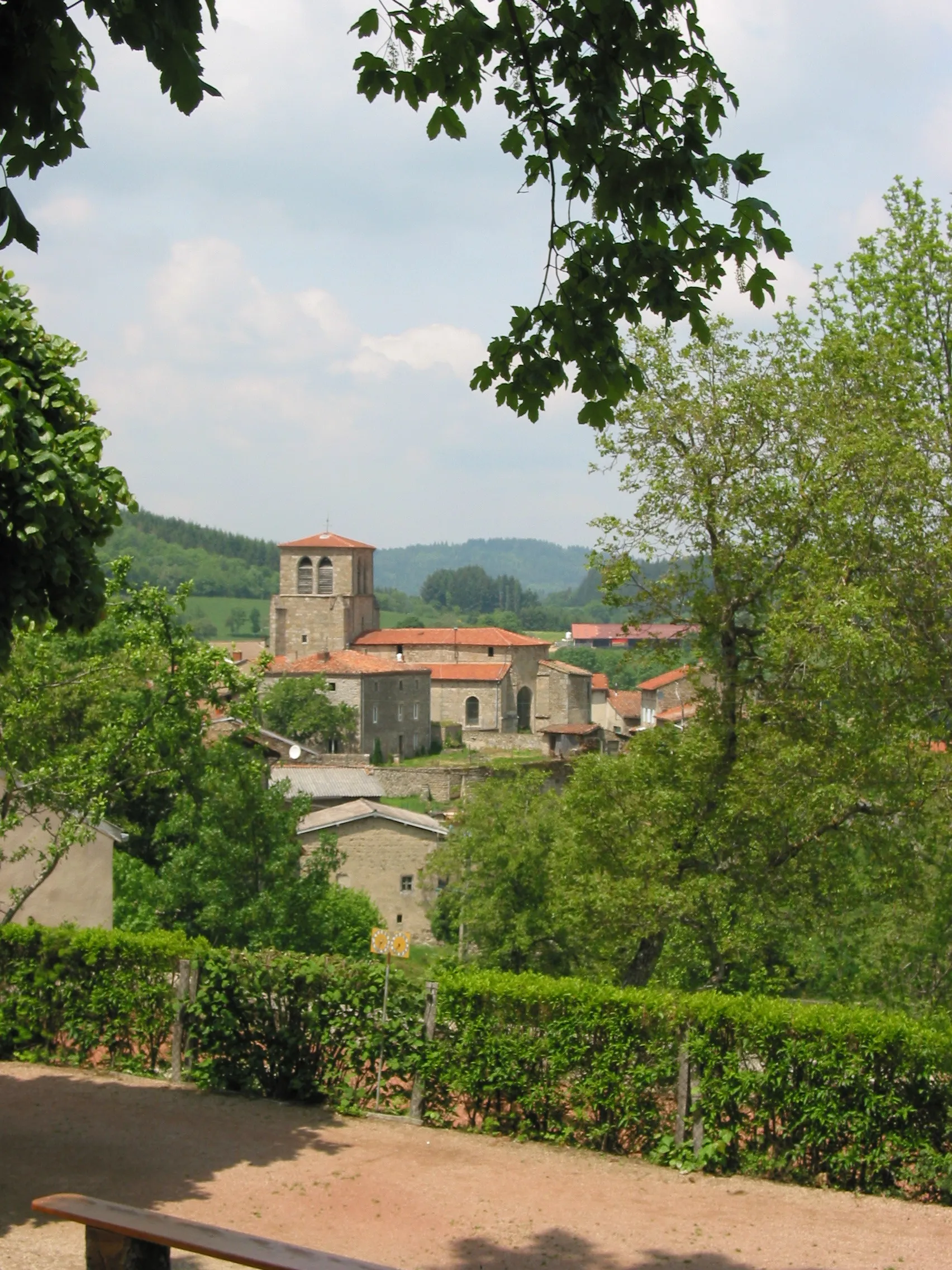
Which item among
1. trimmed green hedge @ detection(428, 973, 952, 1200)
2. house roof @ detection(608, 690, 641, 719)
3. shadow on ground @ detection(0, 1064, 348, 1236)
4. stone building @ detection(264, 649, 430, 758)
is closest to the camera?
shadow on ground @ detection(0, 1064, 348, 1236)

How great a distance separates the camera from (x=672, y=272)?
553 cm

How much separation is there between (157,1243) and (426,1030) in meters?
6.34

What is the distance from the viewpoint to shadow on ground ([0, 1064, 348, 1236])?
8.90 m

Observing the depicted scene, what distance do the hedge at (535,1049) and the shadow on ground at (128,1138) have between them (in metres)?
0.47

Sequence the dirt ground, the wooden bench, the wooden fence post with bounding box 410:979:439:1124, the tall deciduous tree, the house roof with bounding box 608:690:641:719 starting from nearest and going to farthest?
the wooden bench, the dirt ground, the wooden fence post with bounding box 410:979:439:1124, the tall deciduous tree, the house roof with bounding box 608:690:641:719

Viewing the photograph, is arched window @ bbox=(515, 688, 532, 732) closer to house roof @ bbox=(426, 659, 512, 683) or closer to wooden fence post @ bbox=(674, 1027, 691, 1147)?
house roof @ bbox=(426, 659, 512, 683)

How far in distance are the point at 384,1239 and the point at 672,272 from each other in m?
6.05

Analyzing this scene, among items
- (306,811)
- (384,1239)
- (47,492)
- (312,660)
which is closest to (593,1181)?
(384,1239)

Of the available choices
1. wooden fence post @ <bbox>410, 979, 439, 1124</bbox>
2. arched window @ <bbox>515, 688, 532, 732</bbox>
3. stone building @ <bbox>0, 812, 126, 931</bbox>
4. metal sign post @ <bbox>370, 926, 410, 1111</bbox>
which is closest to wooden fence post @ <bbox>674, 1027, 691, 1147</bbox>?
wooden fence post @ <bbox>410, 979, 439, 1124</bbox>

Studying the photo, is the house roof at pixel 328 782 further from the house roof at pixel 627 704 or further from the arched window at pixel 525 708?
the house roof at pixel 627 704

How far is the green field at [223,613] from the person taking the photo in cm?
16325

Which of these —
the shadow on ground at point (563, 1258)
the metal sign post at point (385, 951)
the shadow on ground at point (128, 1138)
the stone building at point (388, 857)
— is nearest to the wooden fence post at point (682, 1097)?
the shadow on ground at point (563, 1258)

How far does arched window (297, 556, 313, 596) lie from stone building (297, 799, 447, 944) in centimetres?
5708

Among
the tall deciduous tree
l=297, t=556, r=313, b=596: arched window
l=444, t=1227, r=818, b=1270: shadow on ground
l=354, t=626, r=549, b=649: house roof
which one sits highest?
l=297, t=556, r=313, b=596: arched window
